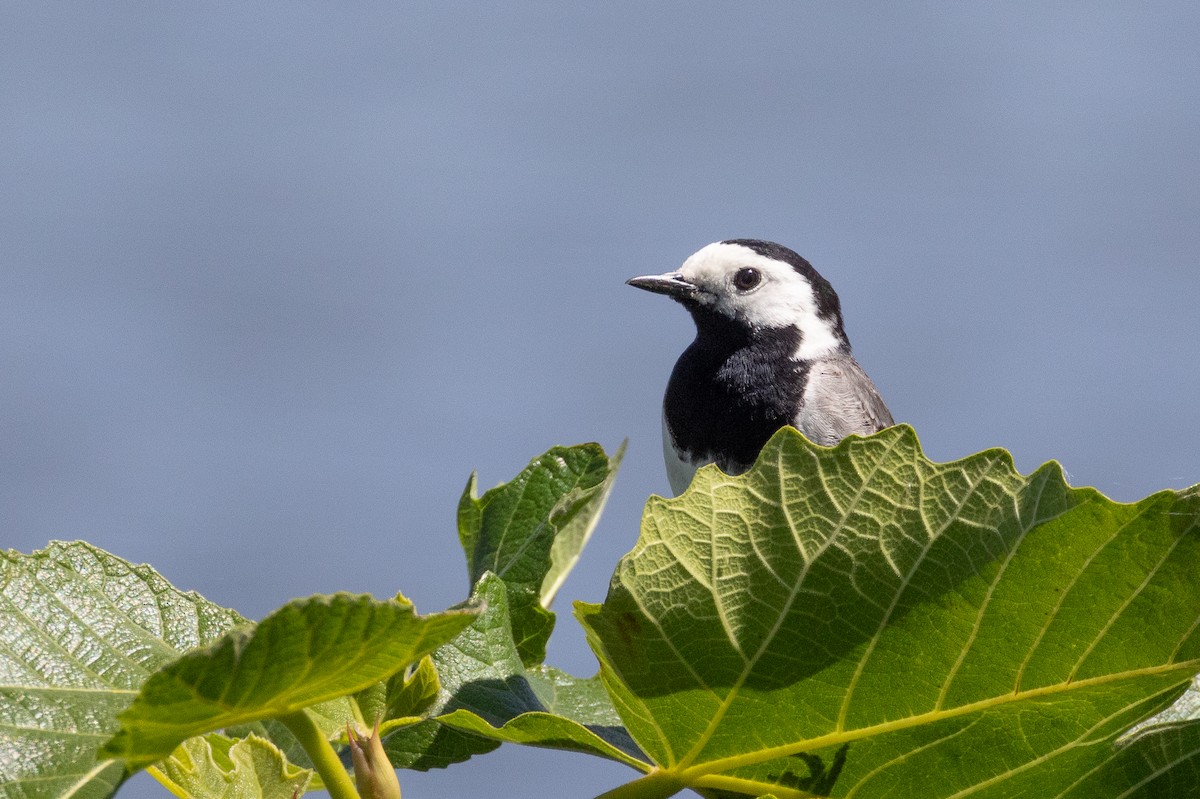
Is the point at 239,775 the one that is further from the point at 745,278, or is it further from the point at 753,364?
the point at 745,278

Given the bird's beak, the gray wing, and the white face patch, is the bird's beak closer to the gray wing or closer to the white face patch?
the white face patch

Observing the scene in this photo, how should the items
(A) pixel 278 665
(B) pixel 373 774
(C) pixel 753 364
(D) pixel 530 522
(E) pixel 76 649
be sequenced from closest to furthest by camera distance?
(A) pixel 278 665 → (B) pixel 373 774 → (E) pixel 76 649 → (D) pixel 530 522 → (C) pixel 753 364

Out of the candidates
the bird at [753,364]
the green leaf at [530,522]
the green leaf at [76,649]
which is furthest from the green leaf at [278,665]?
the bird at [753,364]

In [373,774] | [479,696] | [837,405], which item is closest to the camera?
[373,774]

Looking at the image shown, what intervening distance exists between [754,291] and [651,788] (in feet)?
12.2

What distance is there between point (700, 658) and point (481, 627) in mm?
261

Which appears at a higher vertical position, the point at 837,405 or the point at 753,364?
the point at 753,364

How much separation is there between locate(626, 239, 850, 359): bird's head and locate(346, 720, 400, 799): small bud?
375 centimetres

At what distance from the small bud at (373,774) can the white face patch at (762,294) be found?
3804mm

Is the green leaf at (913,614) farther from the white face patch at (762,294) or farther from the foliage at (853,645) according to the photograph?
the white face patch at (762,294)

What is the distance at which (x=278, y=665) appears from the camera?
3.06 feet

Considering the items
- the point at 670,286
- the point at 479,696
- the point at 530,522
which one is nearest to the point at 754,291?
the point at 670,286

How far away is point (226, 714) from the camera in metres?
0.95

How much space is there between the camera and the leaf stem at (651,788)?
114cm
